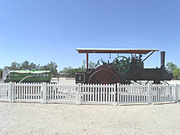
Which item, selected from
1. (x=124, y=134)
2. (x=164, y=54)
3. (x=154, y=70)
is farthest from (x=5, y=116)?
(x=164, y=54)

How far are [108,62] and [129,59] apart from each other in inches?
53.4

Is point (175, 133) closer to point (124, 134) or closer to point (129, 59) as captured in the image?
point (124, 134)

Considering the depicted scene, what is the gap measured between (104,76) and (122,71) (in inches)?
49.2

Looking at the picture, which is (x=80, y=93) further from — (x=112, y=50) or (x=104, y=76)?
(x=112, y=50)

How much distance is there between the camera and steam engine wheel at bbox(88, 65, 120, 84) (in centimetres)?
731

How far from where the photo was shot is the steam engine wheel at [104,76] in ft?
24.0

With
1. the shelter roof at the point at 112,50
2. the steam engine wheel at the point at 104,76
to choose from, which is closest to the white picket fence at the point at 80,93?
the steam engine wheel at the point at 104,76

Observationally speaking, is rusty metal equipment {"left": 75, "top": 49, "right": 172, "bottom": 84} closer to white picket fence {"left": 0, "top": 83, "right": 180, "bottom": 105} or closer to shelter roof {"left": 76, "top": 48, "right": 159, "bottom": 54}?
shelter roof {"left": 76, "top": 48, "right": 159, "bottom": 54}

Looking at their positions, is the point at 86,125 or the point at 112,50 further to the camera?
the point at 112,50

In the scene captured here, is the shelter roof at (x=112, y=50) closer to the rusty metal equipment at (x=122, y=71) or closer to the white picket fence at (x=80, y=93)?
the rusty metal equipment at (x=122, y=71)

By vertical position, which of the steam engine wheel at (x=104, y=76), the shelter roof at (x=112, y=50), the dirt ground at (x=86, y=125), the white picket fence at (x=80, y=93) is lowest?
the dirt ground at (x=86, y=125)

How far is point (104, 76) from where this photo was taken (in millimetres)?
7379

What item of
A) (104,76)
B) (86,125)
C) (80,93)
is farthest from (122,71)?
(86,125)

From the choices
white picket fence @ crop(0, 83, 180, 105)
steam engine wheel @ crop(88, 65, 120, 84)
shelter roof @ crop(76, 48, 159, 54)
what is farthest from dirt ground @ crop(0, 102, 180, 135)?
shelter roof @ crop(76, 48, 159, 54)
